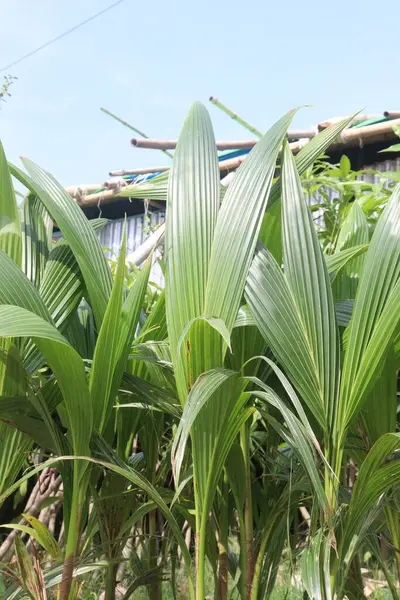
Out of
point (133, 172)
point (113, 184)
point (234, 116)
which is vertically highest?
point (234, 116)

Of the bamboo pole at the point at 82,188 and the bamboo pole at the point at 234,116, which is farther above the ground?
the bamboo pole at the point at 234,116

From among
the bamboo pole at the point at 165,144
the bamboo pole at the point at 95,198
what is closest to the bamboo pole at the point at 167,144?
the bamboo pole at the point at 165,144

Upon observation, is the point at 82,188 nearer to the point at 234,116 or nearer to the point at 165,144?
the point at 234,116

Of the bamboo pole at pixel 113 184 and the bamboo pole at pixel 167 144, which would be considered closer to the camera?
the bamboo pole at pixel 167 144

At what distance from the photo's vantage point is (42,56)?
8289 millimetres

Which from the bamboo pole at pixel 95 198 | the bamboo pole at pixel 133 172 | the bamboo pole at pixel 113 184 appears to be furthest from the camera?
the bamboo pole at pixel 95 198

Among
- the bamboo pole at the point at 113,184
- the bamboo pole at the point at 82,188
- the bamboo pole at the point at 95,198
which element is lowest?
the bamboo pole at the point at 113,184

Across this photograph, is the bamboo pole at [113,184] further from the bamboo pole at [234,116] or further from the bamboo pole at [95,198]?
the bamboo pole at [234,116]

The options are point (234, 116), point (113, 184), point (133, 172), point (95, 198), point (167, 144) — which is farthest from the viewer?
point (95, 198)

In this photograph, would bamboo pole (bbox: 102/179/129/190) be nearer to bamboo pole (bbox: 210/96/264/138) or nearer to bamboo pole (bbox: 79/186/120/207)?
bamboo pole (bbox: 79/186/120/207)

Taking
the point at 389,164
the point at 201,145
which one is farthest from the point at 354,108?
the point at 389,164

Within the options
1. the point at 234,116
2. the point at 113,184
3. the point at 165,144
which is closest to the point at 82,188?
the point at 113,184

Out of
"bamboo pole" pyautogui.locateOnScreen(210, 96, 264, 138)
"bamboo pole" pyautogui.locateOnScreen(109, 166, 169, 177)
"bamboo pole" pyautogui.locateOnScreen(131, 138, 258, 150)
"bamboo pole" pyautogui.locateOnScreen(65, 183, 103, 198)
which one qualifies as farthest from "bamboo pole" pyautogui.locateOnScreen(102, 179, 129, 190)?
"bamboo pole" pyautogui.locateOnScreen(210, 96, 264, 138)

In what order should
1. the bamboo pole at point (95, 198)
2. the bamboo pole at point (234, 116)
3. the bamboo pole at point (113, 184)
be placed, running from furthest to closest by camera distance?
1. the bamboo pole at point (95, 198)
2. the bamboo pole at point (234, 116)
3. the bamboo pole at point (113, 184)
